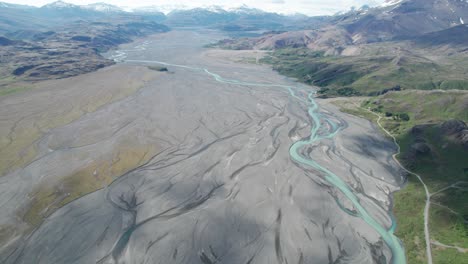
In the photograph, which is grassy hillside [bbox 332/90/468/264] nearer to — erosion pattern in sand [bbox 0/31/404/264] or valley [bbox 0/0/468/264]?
valley [bbox 0/0/468/264]

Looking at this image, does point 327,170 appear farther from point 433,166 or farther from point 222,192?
point 222,192

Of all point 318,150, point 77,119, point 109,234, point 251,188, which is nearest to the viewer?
point 109,234

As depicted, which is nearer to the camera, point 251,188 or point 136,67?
point 251,188

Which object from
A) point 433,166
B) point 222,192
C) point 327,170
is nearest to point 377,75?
point 433,166

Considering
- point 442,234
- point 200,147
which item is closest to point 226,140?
point 200,147

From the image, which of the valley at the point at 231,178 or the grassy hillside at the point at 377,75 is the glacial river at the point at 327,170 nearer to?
the valley at the point at 231,178

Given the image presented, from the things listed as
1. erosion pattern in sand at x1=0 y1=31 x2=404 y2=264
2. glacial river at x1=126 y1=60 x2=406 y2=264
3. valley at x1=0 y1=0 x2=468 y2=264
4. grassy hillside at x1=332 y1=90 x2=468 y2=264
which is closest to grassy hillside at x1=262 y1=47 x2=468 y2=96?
valley at x1=0 y1=0 x2=468 y2=264

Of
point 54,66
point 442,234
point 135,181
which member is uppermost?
point 442,234

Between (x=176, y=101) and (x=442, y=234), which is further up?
(x=442, y=234)

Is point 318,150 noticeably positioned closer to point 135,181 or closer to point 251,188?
point 251,188

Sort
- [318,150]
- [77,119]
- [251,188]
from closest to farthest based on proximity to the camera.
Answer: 1. [251,188]
2. [318,150]
3. [77,119]
